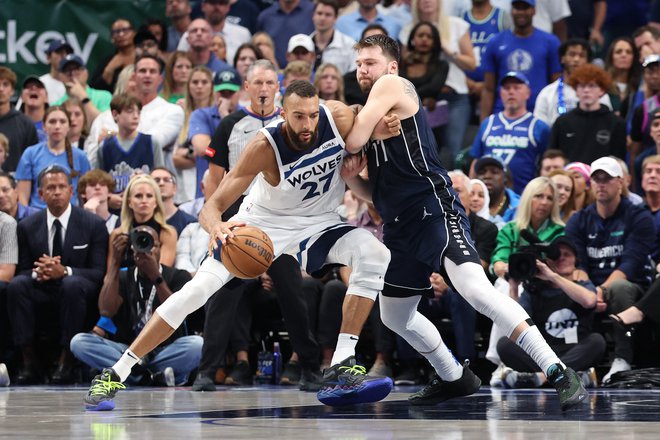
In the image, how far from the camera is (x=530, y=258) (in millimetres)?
9664

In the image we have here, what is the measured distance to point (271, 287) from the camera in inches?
429

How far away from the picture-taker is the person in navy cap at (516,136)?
12688 millimetres

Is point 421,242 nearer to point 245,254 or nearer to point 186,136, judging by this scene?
point 245,254

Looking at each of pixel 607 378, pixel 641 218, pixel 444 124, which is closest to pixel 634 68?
pixel 444 124

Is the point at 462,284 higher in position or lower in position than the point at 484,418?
higher

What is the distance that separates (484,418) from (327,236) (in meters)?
1.73

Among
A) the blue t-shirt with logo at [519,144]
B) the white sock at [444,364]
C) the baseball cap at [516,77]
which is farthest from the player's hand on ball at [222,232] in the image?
the baseball cap at [516,77]

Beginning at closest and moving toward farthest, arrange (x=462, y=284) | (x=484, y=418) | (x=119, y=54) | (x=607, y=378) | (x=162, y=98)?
(x=484, y=418)
(x=462, y=284)
(x=607, y=378)
(x=162, y=98)
(x=119, y=54)

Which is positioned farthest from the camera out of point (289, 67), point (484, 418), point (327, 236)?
point (289, 67)

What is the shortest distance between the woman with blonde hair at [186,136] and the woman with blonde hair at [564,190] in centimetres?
378

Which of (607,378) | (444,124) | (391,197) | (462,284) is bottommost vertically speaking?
(607,378)

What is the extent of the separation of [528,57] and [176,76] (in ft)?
13.1

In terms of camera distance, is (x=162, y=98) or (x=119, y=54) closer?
(x=162, y=98)

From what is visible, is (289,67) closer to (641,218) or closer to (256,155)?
(641,218)
